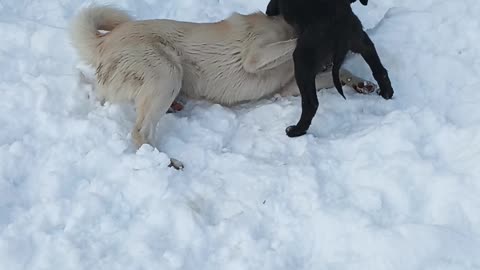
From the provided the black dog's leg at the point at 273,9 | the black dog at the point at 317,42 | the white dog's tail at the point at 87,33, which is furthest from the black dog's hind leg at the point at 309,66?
the white dog's tail at the point at 87,33

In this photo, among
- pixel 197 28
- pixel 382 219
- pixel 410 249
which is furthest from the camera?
pixel 197 28

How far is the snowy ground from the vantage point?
266cm

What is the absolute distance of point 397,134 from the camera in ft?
11.0

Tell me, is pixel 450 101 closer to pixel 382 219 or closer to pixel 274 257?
pixel 382 219

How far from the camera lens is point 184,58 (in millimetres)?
3801

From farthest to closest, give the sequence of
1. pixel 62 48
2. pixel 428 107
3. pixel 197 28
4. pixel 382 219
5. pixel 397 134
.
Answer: pixel 62 48 < pixel 197 28 < pixel 428 107 < pixel 397 134 < pixel 382 219

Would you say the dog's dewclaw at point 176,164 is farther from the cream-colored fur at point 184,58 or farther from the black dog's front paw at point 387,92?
the black dog's front paw at point 387,92

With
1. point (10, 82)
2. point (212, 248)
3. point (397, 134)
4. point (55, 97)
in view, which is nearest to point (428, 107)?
point (397, 134)

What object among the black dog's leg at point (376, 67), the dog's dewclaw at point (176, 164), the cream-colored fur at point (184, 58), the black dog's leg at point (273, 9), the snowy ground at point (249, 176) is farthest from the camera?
the black dog's leg at point (273, 9)

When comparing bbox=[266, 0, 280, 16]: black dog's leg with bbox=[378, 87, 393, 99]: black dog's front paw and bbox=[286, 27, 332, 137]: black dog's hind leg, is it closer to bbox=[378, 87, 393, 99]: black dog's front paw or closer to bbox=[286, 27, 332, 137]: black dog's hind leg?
bbox=[286, 27, 332, 137]: black dog's hind leg

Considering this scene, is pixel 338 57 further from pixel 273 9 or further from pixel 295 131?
pixel 273 9

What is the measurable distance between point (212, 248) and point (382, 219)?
80 centimetres

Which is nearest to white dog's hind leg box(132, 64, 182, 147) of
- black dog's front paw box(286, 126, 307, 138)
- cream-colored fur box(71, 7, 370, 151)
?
cream-colored fur box(71, 7, 370, 151)

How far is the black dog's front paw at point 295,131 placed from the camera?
3.51 metres
